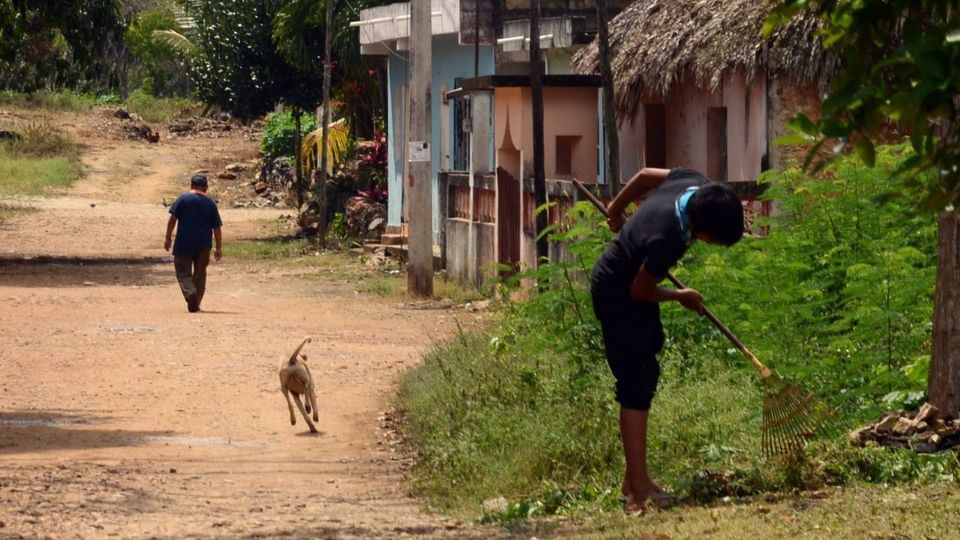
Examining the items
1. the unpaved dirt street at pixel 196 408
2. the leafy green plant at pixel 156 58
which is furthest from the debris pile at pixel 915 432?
the leafy green plant at pixel 156 58

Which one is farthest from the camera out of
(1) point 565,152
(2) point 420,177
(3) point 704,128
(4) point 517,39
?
(4) point 517,39

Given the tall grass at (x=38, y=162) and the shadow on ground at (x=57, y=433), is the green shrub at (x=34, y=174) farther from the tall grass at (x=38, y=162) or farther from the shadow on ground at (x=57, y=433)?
the shadow on ground at (x=57, y=433)

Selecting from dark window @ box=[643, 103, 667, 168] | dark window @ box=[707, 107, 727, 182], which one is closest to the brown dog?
dark window @ box=[707, 107, 727, 182]

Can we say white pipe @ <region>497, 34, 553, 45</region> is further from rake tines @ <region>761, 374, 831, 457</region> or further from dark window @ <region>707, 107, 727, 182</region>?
rake tines @ <region>761, 374, 831, 457</region>

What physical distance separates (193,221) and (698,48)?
6317 millimetres

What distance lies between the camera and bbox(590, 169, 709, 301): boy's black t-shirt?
6.89 meters

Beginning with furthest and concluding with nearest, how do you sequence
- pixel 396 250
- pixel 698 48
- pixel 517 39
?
Answer: pixel 396 250 < pixel 517 39 < pixel 698 48

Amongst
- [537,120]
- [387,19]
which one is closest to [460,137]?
[387,19]

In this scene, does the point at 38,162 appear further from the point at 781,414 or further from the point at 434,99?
the point at 781,414

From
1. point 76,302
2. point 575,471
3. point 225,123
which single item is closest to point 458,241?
point 76,302

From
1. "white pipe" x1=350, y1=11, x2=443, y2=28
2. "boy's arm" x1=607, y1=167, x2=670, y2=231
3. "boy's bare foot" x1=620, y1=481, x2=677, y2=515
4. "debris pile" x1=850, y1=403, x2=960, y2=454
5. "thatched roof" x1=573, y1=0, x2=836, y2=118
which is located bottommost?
"boy's bare foot" x1=620, y1=481, x2=677, y2=515

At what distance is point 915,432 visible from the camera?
7582 millimetres

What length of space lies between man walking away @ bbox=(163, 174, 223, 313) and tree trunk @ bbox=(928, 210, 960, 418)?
12.3 m

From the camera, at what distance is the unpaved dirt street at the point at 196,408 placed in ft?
26.8
